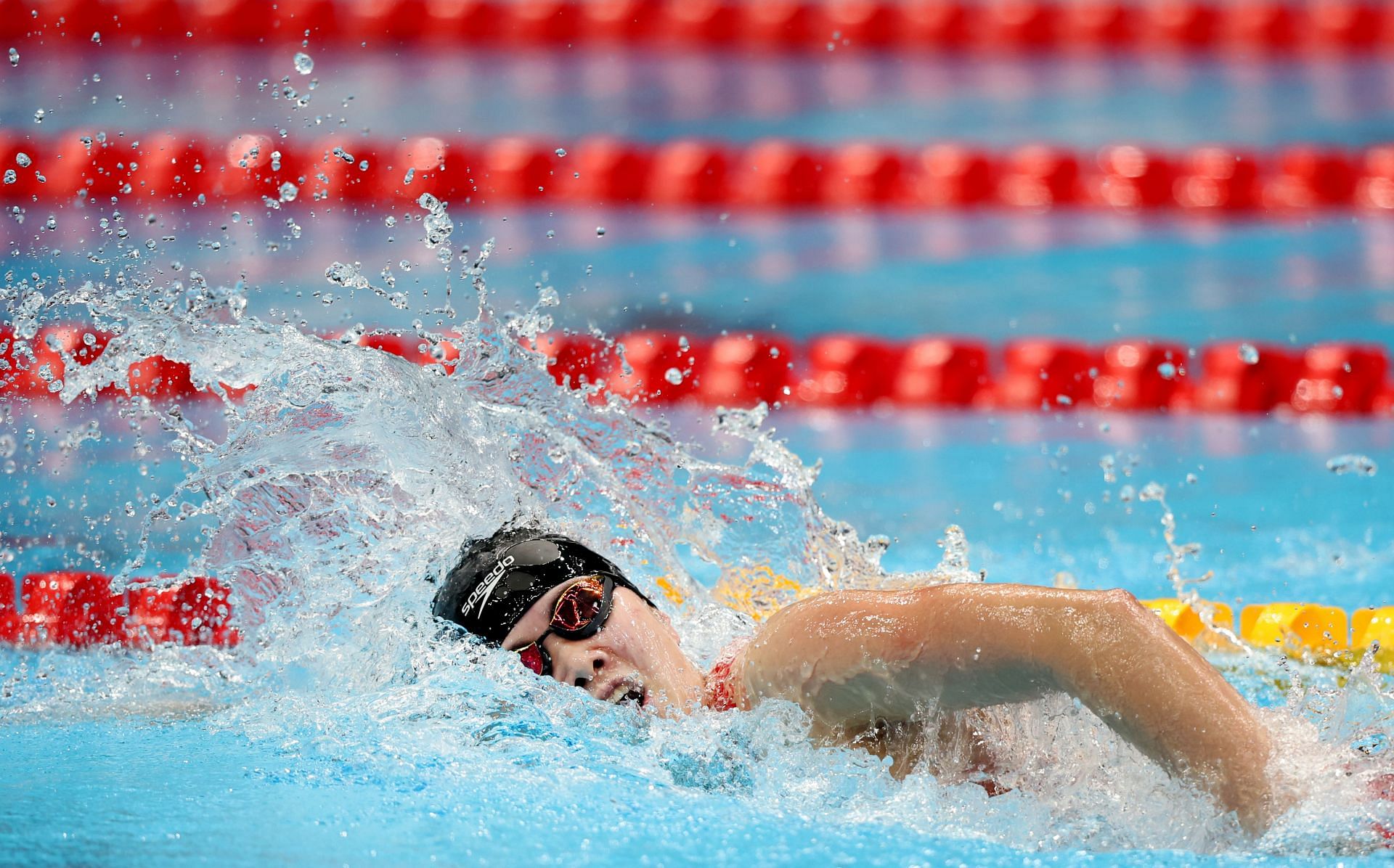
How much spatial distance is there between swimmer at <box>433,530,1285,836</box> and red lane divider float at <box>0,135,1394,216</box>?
2962mm

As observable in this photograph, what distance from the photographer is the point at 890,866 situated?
4.47 feet

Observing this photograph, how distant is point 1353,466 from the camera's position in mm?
3279

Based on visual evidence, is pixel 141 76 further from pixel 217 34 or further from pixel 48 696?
pixel 48 696

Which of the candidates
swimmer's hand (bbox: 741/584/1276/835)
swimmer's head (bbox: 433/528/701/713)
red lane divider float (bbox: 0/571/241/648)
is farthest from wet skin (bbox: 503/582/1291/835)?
red lane divider float (bbox: 0/571/241/648)

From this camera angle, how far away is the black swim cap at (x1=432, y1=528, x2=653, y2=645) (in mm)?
1688

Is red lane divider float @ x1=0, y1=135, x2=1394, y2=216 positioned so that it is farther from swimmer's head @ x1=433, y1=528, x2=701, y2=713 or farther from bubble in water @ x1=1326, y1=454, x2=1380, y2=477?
swimmer's head @ x1=433, y1=528, x2=701, y2=713

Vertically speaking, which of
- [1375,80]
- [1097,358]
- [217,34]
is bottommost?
[1097,358]

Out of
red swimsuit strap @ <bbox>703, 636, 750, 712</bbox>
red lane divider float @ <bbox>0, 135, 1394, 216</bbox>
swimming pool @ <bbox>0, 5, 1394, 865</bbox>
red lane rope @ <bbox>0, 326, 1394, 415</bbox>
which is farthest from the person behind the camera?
red lane divider float @ <bbox>0, 135, 1394, 216</bbox>

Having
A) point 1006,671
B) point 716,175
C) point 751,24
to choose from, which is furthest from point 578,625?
point 751,24

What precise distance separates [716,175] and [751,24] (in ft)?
3.20

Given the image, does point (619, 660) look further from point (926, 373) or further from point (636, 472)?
point (926, 373)

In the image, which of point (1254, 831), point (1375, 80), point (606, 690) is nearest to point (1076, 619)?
point (1254, 831)

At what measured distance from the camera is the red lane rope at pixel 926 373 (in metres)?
3.66

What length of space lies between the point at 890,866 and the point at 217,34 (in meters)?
4.86
